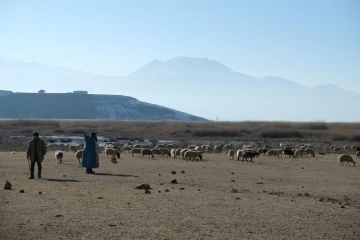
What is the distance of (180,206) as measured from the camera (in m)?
16.3

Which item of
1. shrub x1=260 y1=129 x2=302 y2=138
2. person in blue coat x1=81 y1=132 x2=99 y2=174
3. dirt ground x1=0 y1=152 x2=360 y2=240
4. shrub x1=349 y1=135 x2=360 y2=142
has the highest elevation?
shrub x1=260 y1=129 x2=302 y2=138

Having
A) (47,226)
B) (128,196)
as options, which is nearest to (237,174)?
(128,196)

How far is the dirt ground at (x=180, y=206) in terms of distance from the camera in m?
12.7

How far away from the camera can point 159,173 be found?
27.3 m

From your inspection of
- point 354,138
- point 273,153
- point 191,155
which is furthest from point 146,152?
point 354,138

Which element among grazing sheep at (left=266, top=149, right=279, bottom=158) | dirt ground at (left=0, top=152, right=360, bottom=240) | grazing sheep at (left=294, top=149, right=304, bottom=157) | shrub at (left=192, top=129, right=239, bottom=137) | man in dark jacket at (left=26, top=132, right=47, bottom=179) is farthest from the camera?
shrub at (left=192, top=129, right=239, bottom=137)

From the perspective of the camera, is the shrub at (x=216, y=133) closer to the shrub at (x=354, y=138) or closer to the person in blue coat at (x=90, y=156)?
the shrub at (x=354, y=138)

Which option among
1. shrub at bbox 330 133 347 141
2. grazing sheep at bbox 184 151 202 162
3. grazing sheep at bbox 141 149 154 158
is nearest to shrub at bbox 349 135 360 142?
shrub at bbox 330 133 347 141

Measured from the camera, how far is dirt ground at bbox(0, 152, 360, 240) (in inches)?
500

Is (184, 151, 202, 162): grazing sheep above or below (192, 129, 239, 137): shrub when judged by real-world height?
below

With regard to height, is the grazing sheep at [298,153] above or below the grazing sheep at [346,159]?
above

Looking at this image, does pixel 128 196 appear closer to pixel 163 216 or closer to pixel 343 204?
pixel 163 216

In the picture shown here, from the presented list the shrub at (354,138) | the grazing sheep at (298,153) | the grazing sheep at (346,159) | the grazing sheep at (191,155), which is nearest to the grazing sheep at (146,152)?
the grazing sheep at (191,155)

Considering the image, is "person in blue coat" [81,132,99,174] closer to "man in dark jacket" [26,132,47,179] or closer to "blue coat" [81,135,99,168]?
"blue coat" [81,135,99,168]
